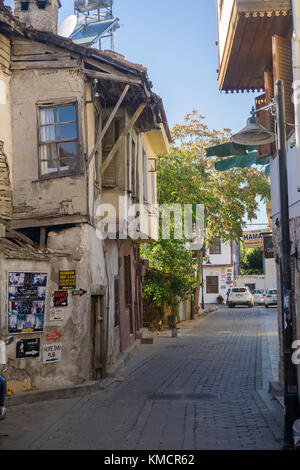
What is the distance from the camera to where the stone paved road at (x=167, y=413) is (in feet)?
25.6

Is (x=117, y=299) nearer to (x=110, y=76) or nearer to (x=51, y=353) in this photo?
(x=51, y=353)

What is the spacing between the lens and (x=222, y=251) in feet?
197

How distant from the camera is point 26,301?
11.3 m

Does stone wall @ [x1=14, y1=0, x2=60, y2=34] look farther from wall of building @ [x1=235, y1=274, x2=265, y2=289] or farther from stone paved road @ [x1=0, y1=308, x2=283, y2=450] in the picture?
wall of building @ [x1=235, y1=274, x2=265, y2=289]

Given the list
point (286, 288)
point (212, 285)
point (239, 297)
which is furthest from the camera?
point (212, 285)

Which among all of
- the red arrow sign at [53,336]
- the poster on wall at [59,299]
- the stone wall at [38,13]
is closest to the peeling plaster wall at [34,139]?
the poster on wall at [59,299]

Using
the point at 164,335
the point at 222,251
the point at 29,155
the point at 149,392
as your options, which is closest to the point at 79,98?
the point at 29,155

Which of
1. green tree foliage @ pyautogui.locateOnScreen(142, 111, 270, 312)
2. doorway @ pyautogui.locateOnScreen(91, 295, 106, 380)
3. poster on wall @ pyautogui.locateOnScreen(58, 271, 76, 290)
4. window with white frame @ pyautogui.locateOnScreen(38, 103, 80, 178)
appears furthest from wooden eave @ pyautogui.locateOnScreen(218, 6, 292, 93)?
green tree foliage @ pyautogui.locateOnScreen(142, 111, 270, 312)

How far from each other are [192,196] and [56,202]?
17.9 metres

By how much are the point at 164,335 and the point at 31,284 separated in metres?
14.3

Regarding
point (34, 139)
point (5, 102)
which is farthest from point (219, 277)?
point (5, 102)

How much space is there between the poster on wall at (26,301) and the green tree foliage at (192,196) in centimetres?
1467

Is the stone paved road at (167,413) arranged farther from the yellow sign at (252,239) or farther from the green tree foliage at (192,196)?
the yellow sign at (252,239)

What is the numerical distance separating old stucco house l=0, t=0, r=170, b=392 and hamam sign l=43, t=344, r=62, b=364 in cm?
2
